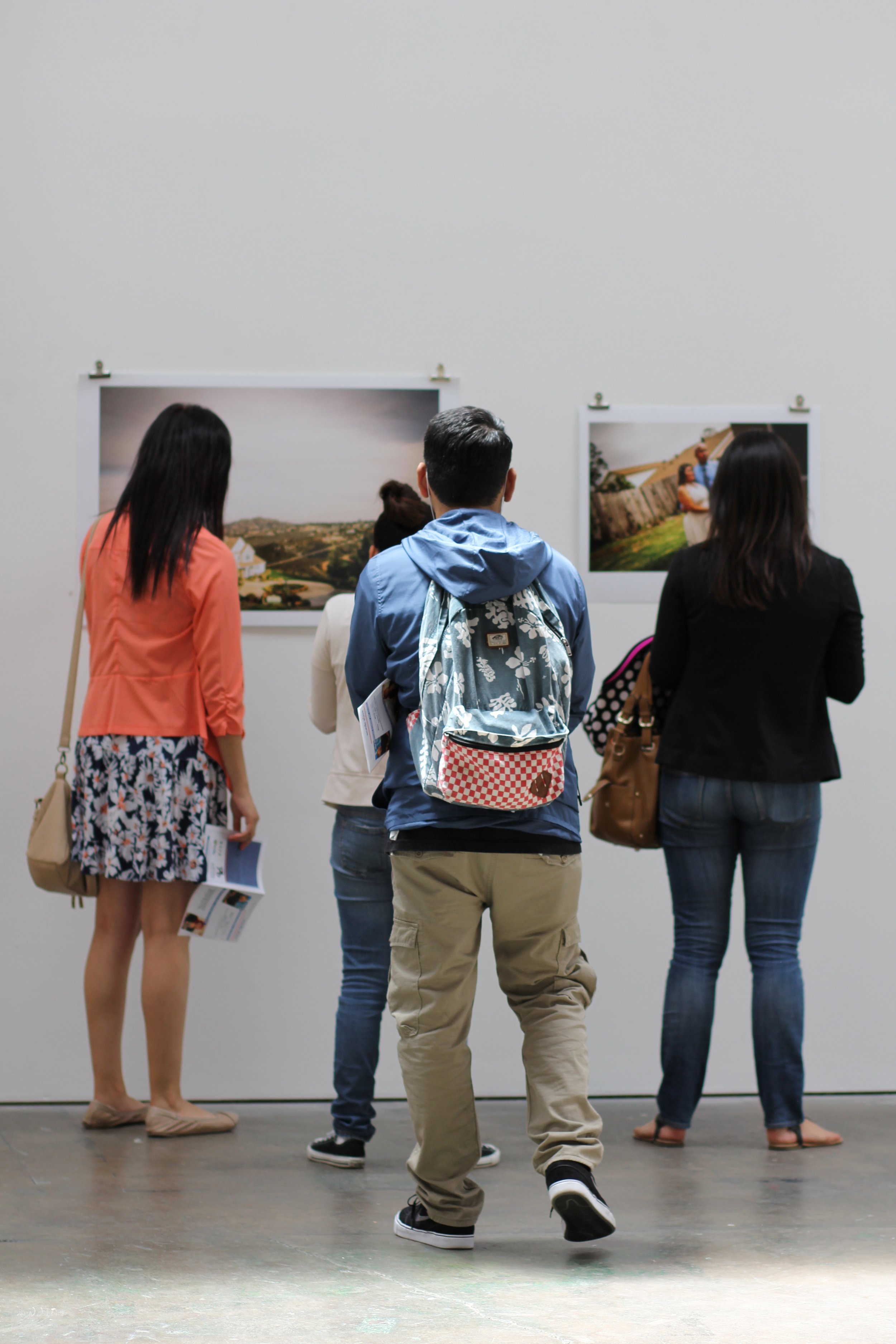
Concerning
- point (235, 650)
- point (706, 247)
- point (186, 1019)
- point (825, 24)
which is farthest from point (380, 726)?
point (825, 24)

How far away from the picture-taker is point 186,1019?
3.59 meters

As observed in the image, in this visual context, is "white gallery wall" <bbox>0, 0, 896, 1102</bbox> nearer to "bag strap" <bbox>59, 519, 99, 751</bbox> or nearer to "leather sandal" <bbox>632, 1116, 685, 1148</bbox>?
"bag strap" <bbox>59, 519, 99, 751</bbox>

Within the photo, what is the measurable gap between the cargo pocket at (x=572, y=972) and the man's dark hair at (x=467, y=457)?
773 mm

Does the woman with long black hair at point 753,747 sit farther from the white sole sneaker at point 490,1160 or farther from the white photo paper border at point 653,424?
the white photo paper border at point 653,424

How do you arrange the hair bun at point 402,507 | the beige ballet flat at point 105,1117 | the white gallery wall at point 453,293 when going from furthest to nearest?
the white gallery wall at point 453,293 < the beige ballet flat at point 105,1117 < the hair bun at point 402,507

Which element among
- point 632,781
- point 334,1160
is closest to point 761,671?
point 632,781

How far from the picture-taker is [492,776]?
209cm

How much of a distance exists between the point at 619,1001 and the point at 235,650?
148 centimetres

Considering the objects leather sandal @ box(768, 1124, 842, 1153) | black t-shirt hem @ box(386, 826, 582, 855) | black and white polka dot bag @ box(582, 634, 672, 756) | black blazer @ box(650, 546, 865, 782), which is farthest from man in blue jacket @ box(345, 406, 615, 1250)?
leather sandal @ box(768, 1124, 842, 1153)

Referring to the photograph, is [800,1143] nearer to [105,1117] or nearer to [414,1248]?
[414,1248]

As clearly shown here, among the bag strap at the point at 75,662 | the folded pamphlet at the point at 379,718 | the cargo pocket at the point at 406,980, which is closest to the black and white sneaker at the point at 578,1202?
the cargo pocket at the point at 406,980

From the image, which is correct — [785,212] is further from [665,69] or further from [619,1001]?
[619,1001]

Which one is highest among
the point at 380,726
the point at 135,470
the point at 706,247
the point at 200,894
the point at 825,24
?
the point at 825,24

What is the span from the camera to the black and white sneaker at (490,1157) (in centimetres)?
293
